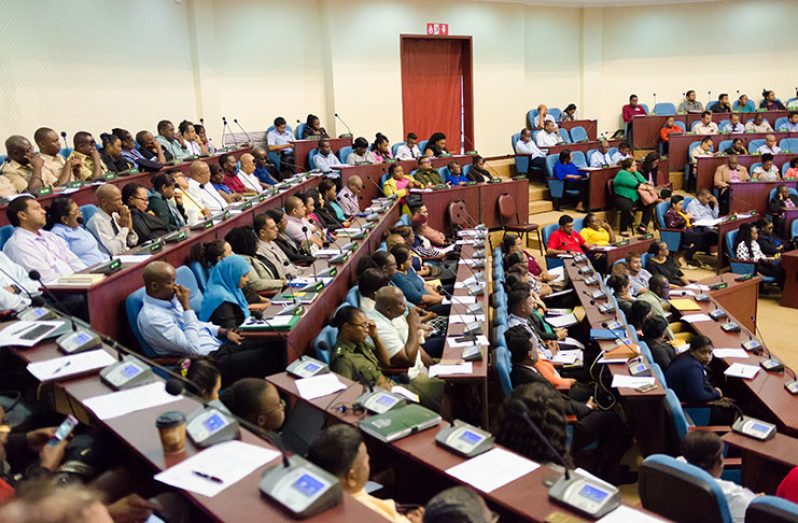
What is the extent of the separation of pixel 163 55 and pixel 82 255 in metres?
5.00

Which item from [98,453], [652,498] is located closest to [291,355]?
[98,453]

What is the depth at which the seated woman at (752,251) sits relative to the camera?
280 inches

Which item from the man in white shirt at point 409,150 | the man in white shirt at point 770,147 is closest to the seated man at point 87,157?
the man in white shirt at point 409,150

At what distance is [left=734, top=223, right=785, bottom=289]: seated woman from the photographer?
23.3 feet

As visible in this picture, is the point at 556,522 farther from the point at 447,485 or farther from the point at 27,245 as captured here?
the point at 27,245

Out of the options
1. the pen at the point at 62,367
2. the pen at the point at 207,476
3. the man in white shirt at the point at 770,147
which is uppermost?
the man in white shirt at the point at 770,147

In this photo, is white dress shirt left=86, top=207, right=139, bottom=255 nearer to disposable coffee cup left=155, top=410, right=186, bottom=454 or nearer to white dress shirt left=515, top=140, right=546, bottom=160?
disposable coffee cup left=155, top=410, right=186, bottom=454

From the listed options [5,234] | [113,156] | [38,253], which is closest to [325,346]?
[38,253]

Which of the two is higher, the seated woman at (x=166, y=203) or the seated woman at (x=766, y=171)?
the seated woman at (x=166, y=203)

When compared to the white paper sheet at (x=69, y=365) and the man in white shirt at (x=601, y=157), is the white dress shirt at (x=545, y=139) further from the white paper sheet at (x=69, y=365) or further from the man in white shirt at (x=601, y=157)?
the white paper sheet at (x=69, y=365)

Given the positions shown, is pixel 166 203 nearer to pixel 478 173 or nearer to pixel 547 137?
pixel 478 173

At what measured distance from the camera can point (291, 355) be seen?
333 centimetres

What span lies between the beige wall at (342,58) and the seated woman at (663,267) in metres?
5.70

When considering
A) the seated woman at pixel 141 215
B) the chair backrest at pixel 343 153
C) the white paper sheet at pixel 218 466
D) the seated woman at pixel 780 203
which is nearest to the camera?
the white paper sheet at pixel 218 466
